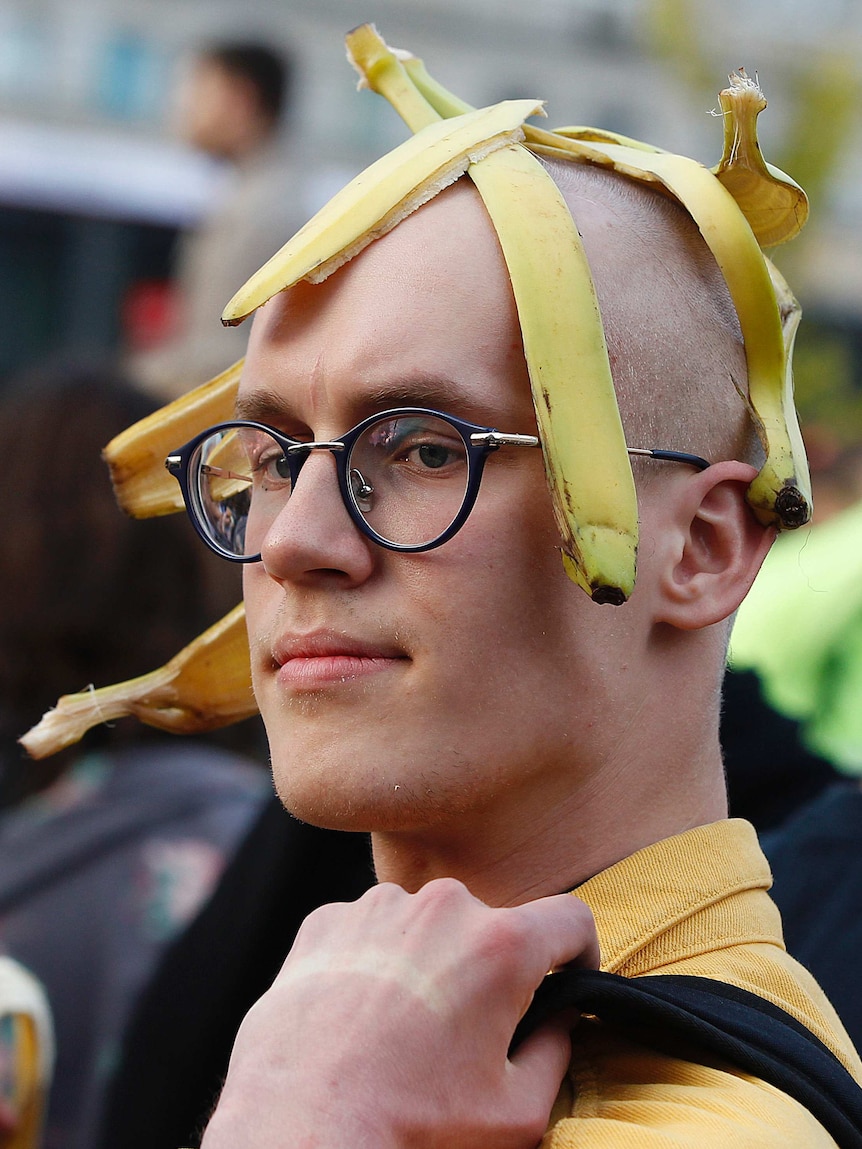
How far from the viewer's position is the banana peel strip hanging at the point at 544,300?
1.54m

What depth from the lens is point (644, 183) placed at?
1.81 metres

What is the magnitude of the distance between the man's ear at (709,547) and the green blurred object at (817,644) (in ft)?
4.39

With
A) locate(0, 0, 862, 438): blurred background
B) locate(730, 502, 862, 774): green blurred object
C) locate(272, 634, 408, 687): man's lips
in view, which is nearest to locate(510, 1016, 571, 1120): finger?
locate(272, 634, 408, 687): man's lips

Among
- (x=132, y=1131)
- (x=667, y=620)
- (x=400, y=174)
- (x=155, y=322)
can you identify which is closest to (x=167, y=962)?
(x=132, y=1131)

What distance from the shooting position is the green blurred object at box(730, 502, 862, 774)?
3117 mm

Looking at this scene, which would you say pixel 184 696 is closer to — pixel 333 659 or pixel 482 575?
pixel 333 659

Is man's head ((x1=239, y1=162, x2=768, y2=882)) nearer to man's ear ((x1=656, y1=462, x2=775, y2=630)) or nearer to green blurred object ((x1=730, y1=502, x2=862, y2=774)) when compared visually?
man's ear ((x1=656, y1=462, x2=775, y2=630))

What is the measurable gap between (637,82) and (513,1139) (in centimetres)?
2044

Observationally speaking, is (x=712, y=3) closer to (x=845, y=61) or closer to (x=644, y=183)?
(x=845, y=61)

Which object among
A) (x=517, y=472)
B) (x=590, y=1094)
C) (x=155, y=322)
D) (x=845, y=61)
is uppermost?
(x=845, y=61)

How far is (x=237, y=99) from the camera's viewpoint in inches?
251

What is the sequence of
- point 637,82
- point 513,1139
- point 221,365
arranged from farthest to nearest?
point 637,82
point 221,365
point 513,1139

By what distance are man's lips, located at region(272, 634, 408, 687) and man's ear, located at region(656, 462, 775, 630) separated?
0.33m

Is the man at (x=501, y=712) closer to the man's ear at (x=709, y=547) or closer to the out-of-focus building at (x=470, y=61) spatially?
the man's ear at (x=709, y=547)
